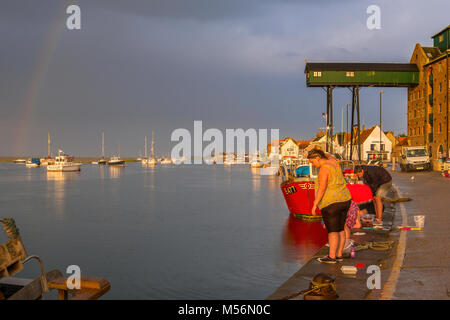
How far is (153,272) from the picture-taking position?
13773mm

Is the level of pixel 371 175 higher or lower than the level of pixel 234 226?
higher

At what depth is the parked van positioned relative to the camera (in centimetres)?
5062

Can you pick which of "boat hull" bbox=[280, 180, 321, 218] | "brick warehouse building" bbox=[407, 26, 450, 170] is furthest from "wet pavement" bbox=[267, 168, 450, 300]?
"brick warehouse building" bbox=[407, 26, 450, 170]

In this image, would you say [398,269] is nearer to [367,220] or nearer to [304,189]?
[367,220]

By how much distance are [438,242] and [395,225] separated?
3.41 m

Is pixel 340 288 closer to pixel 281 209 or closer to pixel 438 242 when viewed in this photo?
pixel 438 242

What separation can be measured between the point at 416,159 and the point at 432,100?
14.3m

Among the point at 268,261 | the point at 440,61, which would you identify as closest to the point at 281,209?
the point at 268,261

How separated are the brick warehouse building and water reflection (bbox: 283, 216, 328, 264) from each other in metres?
39.2

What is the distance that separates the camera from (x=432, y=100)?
199 feet

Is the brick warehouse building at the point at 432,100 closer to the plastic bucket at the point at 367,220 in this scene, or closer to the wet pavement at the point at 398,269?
the plastic bucket at the point at 367,220

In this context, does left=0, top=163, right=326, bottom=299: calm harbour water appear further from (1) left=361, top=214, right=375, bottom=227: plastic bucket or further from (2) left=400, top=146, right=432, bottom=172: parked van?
(2) left=400, top=146, right=432, bottom=172: parked van

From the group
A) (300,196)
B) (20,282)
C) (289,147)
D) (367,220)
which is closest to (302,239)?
(300,196)
